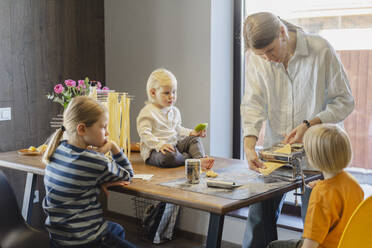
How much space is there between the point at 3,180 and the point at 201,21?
5.66 feet

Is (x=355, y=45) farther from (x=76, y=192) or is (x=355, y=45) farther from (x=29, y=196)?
(x=29, y=196)

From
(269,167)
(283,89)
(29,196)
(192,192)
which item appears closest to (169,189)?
(192,192)

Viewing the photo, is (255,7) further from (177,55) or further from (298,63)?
(298,63)

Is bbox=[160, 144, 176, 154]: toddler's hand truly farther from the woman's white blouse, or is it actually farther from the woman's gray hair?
the woman's gray hair

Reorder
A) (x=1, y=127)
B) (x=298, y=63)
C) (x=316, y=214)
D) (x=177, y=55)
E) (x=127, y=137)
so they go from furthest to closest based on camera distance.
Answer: (x=177, y=55) → (x=1, y=127) → (x=127, y=137) → (x=298, y=63) → (x=316, y=214)

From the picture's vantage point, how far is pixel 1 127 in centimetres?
322

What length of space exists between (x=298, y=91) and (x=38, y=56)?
2.03 metres

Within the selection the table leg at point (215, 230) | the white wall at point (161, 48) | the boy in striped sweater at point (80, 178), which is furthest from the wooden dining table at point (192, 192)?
the white wall at point (161, 48)

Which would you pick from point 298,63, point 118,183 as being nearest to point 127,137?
point 118,183

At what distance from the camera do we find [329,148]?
1606 mm

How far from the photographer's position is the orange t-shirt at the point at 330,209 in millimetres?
1573

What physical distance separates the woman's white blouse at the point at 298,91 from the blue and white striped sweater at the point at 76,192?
28.1 inches

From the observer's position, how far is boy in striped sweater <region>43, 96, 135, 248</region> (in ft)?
6.37

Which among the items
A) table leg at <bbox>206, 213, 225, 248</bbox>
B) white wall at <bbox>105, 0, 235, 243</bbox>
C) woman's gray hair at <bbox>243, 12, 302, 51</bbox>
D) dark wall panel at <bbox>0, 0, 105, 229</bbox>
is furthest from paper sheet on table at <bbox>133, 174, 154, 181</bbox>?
dark wall panel at <bbox>0, 0, 105, 229</bbox>
